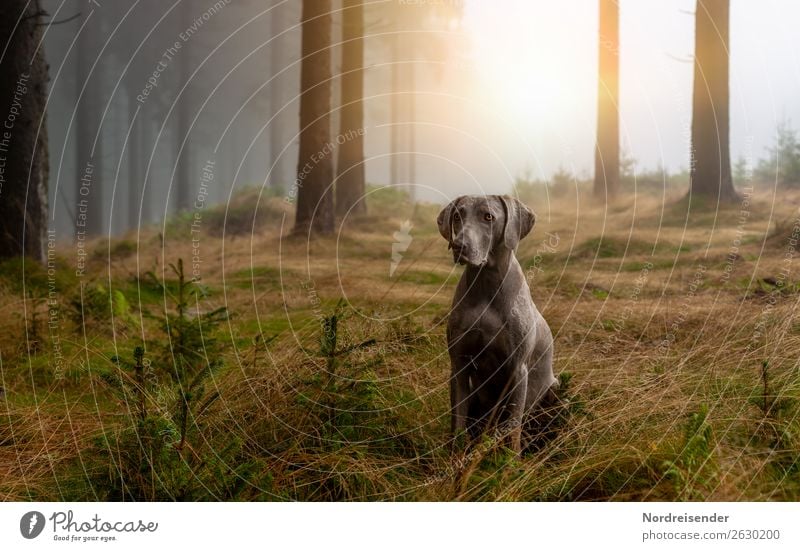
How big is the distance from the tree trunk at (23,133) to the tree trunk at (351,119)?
13.4 ft

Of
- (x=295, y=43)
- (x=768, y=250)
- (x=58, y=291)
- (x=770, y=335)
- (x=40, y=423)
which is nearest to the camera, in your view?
(x=40, y=423)

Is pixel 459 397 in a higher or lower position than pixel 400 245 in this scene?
lower

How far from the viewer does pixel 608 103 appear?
10.1m

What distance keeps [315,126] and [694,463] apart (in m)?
7.67

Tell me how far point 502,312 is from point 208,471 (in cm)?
221

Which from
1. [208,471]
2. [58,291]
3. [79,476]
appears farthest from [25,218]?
[208,471]

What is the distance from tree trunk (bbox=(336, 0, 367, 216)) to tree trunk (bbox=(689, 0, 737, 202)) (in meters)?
4.85

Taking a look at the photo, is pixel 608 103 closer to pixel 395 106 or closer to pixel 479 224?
pixel 395 106

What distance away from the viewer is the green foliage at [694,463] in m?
4.45

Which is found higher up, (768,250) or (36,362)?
(768,250)

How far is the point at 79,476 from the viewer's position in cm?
497
